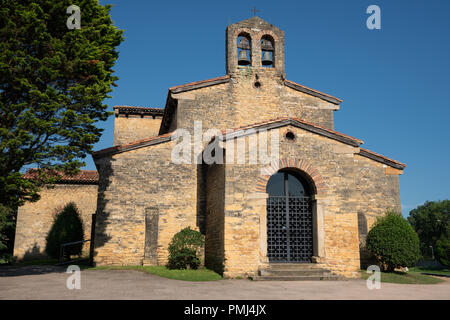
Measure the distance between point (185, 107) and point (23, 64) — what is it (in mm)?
7457

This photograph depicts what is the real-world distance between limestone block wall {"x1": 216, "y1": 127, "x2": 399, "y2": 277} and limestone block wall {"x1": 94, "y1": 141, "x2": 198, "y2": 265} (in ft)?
13.8

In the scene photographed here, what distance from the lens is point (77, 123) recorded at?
11688 millimetres

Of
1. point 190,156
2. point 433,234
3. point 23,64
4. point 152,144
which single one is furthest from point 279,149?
point 433,234

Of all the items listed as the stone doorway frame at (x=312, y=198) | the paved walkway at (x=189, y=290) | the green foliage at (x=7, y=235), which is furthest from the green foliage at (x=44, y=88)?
the green foliage at (x=7, y=235)

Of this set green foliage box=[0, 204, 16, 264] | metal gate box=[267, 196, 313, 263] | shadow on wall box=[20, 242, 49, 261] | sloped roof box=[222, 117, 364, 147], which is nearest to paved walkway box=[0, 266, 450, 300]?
metal gate box=[267, 196, 313, 263]

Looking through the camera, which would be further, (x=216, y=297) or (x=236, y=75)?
(x=236, y=75)

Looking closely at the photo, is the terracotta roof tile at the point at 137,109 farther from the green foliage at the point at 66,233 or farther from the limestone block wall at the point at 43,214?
the green foliage at the point at 66,233

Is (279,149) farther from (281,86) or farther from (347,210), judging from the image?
(281,86)

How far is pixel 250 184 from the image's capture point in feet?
40.9

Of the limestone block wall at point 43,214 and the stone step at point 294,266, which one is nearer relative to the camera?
the stone step at point 294,266

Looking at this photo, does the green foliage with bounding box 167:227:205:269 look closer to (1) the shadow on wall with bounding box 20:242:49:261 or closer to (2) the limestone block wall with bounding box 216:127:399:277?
(2) the limestone block wall with bounding box 216:127:399:277

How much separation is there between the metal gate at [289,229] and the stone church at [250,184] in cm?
4

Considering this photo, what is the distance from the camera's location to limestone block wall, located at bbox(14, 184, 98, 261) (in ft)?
72.8

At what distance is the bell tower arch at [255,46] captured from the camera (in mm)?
16844
